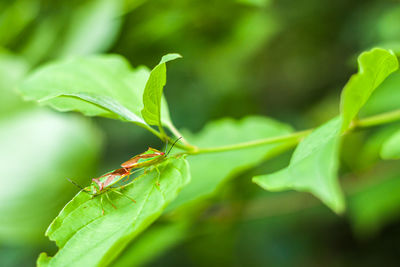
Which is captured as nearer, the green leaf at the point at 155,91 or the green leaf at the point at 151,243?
the green leaf at the point at 155,91

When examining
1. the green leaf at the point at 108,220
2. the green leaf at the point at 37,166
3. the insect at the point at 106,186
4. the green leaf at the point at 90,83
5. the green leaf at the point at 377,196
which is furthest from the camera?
the green leaf at the point at 377,196

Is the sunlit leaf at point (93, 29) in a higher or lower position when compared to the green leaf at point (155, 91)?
higher

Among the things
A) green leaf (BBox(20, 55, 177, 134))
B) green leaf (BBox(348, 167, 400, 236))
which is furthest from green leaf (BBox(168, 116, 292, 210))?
green leaf (BBox(348, 167, 400, 236))

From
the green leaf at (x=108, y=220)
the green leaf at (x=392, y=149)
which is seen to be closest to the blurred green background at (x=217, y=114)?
the green leaf at (x=392, y=149)

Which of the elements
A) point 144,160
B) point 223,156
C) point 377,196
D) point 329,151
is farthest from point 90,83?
point 377,196

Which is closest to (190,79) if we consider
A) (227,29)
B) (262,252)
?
(227,29)

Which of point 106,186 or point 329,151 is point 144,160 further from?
point 329,151

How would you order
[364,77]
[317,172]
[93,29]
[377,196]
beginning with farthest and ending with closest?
1. [377,196]
2. [93,29]
3. [364,77]
4. [317,172]

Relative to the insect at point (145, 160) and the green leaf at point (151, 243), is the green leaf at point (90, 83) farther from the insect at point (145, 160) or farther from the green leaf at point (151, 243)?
the green leaf at point (151, 243)
